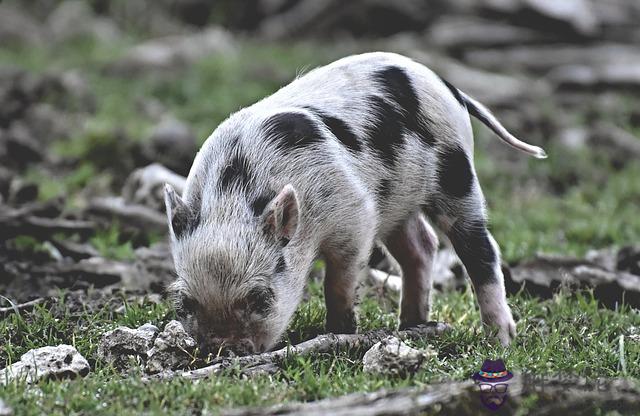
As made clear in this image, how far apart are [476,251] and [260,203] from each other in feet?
4.64

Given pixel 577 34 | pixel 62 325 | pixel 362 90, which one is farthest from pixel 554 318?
pixel 577 34

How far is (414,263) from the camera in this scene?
6066mm

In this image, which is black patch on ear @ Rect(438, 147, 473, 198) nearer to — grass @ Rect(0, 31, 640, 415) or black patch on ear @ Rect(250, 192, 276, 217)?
grass @ Rect(0, 31, 640, 415)

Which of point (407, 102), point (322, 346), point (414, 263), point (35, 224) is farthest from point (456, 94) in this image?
point (35, 224)

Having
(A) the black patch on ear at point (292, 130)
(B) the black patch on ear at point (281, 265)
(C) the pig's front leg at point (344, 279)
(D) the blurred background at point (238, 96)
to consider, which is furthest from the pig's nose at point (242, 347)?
(D) the blurred background at point (238, 96)

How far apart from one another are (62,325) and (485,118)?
8.72ft

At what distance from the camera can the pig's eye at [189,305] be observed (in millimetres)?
4914

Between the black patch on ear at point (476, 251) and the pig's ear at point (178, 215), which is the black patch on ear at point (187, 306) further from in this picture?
the black patch on ear at point (476, 251)

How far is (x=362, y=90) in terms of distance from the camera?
5.49 metres

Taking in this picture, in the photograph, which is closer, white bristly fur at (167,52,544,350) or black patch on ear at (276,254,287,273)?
white bristly fur at (167,52,544,350)

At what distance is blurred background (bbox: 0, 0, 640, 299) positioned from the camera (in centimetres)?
812

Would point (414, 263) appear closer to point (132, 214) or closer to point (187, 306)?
point (187, 306)

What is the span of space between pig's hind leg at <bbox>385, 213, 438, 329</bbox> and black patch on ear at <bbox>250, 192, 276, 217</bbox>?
45.3 inches

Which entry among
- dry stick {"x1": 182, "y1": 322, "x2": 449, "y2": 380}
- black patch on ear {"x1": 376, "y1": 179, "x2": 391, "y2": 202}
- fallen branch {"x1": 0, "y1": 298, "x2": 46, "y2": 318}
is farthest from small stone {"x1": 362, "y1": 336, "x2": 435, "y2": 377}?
fallen branch {"x1": 0, "y1": 298, "x2": 46, "y2": 318}
